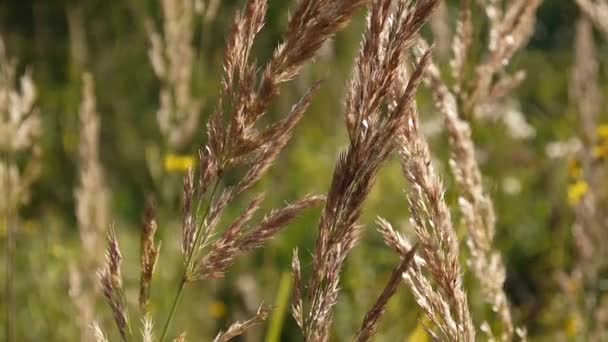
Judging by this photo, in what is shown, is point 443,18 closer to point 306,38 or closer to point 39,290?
point 39,290

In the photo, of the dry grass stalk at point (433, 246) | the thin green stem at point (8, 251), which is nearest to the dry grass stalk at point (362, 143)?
the dry grass stalk at point (433, 246)

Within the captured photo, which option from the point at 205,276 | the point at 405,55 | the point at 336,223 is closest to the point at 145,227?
the point at 205,276

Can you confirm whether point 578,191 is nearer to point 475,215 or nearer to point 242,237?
point 475,215

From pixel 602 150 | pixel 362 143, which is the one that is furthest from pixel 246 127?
pixel 602 150

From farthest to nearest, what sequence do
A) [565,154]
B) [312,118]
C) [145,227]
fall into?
1. [312,118]
2. [565,154]
3. [145,227]

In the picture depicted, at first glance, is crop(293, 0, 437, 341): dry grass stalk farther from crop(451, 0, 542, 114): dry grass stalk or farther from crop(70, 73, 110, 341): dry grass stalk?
crop(70, 73, 110, 341): dry grass stalk

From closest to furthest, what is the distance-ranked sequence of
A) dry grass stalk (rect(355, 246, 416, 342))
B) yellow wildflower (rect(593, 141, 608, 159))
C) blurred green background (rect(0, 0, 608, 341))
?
dry grass stalk (rect(355, 246, 416, 342))
yellow wildflower (rect(593, 141, 608, 159))
blurred green background (rect(0, 0, 608, 341))

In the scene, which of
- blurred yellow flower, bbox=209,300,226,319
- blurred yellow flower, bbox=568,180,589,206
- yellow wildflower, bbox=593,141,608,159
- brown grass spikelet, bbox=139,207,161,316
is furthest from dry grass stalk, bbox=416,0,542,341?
blurred yellow flower, bbox=209,300,226,319
